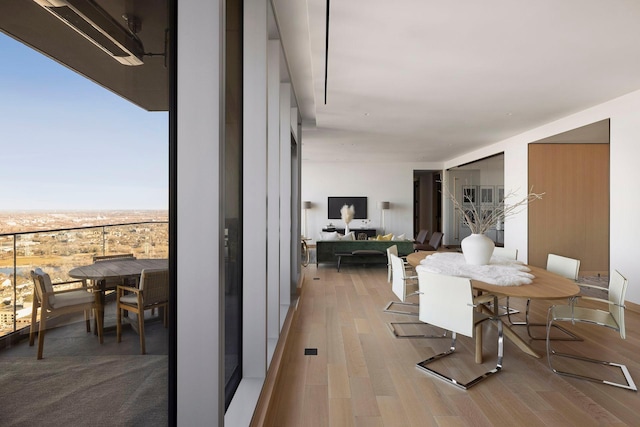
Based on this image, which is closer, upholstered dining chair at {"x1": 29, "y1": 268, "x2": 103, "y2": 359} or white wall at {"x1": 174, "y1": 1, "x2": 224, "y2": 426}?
upholstered dining chair at {"x1": 29, "y1": 268, "x2": 103, "y2": 359}

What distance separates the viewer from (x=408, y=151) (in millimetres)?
9977

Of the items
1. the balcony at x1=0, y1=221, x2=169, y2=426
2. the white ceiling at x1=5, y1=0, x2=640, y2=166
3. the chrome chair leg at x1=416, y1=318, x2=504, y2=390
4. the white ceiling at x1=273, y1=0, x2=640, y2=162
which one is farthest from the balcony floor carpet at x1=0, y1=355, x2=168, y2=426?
the white ceiling at x1=273, y1=0, x2=640, y2=162

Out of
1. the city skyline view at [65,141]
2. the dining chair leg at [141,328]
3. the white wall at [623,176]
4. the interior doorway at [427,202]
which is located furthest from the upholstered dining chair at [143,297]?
the interior doorway at [427,202]

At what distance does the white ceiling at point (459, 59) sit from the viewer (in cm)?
282

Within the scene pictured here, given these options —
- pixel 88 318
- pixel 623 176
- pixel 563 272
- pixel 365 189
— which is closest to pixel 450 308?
pixel 563 272

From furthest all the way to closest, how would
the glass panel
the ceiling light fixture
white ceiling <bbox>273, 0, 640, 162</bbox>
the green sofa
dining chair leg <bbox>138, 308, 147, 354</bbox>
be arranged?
the green sofa < white ceiling <bbox>273, 0, 640, 162</bbox> < the glass panel < dining chair leg <bbox>138, 308, 147, 354</bbox> < the ceiling light fixture

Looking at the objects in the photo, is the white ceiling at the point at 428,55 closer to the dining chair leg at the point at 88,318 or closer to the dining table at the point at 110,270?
the dining table at the point at 110,270

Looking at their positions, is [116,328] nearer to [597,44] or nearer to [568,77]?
[597,44]

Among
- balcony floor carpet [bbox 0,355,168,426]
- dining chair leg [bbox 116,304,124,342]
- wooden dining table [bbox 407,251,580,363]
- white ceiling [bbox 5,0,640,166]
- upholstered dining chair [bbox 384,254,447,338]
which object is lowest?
upholstered dining chair [bbox 384,254,447,338]

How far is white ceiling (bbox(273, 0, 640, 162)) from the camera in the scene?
2.82m

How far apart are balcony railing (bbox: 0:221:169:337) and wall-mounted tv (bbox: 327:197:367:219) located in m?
10.8

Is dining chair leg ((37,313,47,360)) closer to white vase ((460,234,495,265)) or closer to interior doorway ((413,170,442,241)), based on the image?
white vase ((460,234,495,265))

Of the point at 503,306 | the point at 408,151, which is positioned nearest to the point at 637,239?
the point at 503,306

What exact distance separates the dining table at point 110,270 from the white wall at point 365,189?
Result: 10715 millimetres
